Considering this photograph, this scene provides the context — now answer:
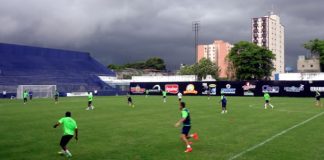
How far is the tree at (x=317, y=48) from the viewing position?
101 metres

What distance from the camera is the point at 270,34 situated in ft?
509

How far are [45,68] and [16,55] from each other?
7.80 meters

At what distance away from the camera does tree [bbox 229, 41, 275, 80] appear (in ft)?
309

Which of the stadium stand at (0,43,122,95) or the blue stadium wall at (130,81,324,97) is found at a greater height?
the stadium stand at (0,43,122,95)

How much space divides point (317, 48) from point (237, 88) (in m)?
49.2

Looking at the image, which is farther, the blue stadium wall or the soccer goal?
the soccer goal

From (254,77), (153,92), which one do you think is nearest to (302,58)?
(254,77)

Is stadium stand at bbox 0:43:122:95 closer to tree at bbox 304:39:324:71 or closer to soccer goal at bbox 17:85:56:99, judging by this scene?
soccer goal at bbox 17:85:56:99

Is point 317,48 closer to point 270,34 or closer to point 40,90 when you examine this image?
point 270,34

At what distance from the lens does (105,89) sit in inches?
3349

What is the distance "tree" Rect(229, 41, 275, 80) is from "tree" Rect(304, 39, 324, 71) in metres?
17.2

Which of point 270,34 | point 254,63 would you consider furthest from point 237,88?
point 270,34

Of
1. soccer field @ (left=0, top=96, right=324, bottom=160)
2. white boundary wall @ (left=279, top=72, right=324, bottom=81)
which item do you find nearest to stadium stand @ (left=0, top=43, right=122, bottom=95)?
white boundary wall @ (left=279, top=72, right=324, bottom=81)

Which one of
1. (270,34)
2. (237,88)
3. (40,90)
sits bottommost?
(40,90)
